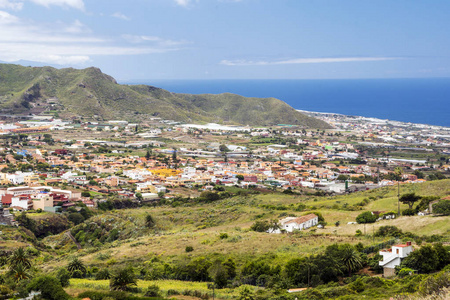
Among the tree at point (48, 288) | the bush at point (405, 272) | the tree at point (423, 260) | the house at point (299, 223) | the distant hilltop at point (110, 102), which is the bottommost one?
the house at point (299, 223)

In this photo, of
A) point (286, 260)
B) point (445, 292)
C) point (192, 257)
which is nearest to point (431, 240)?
point (286, 260)

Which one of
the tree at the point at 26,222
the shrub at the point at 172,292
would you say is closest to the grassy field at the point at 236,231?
the tree at the point at 26,222

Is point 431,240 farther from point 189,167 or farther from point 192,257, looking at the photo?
point 189,167

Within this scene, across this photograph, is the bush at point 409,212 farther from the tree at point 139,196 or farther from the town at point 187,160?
the tree at point 139,196

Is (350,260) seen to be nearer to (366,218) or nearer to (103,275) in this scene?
(366,218)

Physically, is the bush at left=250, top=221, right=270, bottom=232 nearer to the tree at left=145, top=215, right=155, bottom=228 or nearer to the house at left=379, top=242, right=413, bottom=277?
the tree at left=145, top=215, right=155, bottom=228
